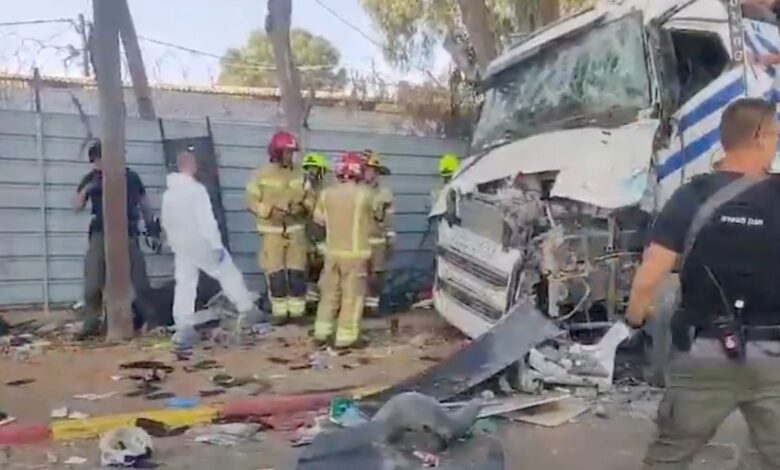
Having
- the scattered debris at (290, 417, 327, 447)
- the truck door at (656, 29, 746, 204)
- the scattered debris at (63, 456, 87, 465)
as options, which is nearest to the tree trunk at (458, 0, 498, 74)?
the truck door at (656, 29, 746, 204)

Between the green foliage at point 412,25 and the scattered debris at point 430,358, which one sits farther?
the green foliage at point 412,25

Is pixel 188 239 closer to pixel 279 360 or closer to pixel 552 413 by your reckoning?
pixel 279 360

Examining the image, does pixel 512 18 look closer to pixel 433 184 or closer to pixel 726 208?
pixel 433 184

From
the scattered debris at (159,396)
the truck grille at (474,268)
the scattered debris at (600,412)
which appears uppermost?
the truck grille at (474,268)

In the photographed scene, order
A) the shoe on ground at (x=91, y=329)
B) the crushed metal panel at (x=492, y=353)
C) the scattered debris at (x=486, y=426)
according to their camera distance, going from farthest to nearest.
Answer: the shoe on ground at (x=91, y=329), the crushed metal panel at (x=492, y=353), the scattered debris at (x=486, y=426)

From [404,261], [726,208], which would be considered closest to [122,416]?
[726,208]

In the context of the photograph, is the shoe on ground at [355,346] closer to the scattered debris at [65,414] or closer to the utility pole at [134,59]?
the scattered debris at [65,414]

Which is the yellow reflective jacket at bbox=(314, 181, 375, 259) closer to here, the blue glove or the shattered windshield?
the blue glove

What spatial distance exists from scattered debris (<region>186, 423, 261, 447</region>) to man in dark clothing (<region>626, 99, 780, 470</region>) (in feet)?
8.70

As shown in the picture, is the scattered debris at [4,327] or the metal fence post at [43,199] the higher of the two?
the metal fence post at [43,199]

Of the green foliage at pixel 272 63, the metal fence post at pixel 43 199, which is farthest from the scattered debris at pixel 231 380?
the green foliage at pixel 272 63

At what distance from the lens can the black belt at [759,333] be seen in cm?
340

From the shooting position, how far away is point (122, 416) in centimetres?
582

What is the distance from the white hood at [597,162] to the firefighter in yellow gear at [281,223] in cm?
254
